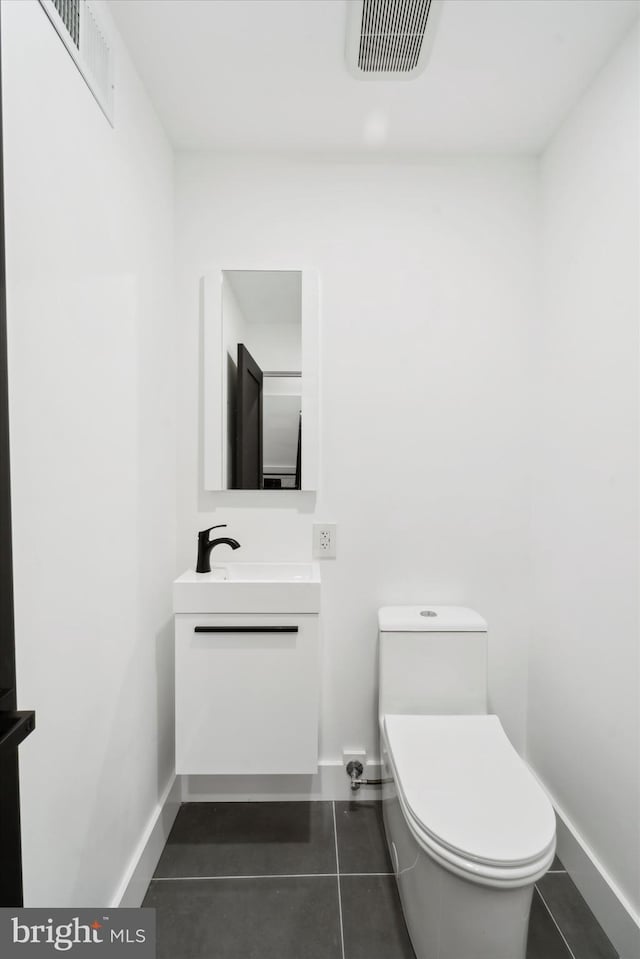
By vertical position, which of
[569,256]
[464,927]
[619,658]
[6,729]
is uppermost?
[569,256]

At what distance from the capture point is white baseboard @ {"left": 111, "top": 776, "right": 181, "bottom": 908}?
135cm

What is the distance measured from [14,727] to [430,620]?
133cm

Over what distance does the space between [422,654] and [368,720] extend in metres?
0.42

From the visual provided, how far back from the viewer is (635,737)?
51.2 inches

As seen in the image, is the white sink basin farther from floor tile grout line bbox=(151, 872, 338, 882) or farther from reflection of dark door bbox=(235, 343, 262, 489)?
floor tile grout line bbox=(151, 872, 338, 882)

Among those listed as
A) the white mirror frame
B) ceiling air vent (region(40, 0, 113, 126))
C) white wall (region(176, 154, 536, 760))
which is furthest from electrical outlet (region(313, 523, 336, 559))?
ceiling air vent (region(40, 0, 113, 126))

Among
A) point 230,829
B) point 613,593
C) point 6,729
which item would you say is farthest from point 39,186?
point 230,829

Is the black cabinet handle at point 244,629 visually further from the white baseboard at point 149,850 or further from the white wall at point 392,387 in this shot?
the white baseboard at point 149,850

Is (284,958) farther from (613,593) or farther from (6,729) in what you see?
(613,593)

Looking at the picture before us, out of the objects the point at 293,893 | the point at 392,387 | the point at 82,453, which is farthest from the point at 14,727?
the point at 392,387

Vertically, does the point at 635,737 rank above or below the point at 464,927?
above

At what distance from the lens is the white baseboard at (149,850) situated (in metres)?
1.35

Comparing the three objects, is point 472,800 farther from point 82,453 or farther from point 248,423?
point 248,423

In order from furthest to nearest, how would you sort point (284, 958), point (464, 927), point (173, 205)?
point (173, 205) → point (284, 958) → point (464, 927)
